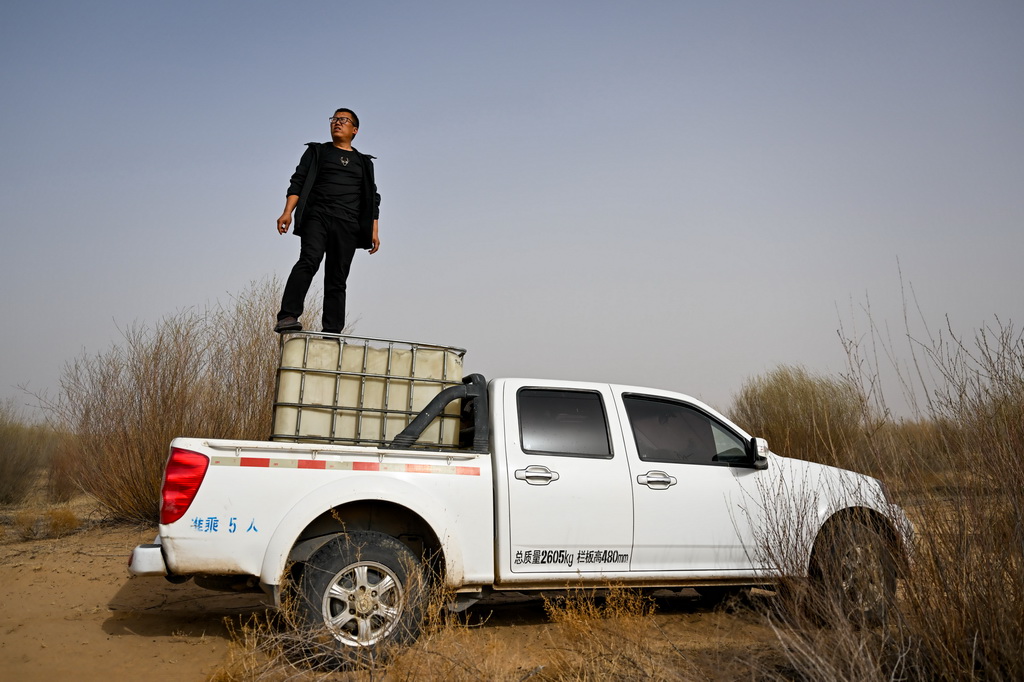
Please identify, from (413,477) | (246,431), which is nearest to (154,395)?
(246,431)

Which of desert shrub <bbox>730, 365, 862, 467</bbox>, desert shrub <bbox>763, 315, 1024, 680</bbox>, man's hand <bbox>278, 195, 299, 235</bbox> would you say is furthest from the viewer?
desert shrub <bbox>730, 365, 862, 467</bbox>

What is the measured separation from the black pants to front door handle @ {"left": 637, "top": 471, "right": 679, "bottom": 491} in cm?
276

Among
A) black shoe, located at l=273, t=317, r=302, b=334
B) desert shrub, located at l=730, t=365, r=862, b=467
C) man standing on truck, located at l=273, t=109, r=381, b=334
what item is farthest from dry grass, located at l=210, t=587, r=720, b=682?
desert shrub, located at l=730, t=365, r=862, b=467

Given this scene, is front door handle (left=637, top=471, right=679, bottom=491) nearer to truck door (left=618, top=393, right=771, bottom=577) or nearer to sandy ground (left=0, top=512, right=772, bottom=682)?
truck door (left=618, top=393, right=771, bottom=577)

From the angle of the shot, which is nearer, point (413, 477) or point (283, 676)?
point (283, 676)

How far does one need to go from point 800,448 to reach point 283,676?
11.0 meters

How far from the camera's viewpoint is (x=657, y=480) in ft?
17.0

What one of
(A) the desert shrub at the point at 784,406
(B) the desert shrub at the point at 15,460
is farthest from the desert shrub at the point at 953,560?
(B) the desert shrub at the point at 15,460

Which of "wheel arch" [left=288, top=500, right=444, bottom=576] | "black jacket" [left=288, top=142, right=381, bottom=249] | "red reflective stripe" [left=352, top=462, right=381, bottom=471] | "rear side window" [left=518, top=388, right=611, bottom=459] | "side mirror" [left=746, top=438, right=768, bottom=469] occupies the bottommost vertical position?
"wheel arch" [left=288, top=500, right=444, bottom=576]

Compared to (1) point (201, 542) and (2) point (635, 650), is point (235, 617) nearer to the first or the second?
(1) point (201, 542)

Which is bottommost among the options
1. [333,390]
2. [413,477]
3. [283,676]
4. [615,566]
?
[283,676]

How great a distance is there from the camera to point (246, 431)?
917 centimetres

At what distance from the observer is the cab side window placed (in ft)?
17.6

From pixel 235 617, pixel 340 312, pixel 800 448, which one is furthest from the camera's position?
pixel 800 448
